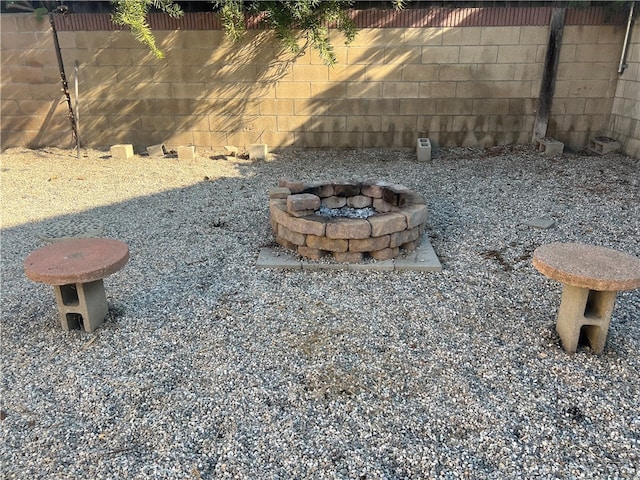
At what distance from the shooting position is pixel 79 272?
10.6 feet

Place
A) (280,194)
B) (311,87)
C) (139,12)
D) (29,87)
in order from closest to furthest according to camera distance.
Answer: (280,194), (139,12), (311,87), (29,87)

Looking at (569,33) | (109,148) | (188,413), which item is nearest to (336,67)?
(569,33)

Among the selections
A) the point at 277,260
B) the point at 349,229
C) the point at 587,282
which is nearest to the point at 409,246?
the point at 349,229

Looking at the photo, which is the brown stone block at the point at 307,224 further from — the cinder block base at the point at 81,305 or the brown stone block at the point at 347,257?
the cinder block base at the point at 81,305

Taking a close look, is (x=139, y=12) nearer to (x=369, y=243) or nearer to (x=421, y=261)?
(x=369, y=243)

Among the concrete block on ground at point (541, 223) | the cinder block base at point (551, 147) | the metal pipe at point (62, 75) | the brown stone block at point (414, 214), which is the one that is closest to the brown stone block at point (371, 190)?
the brown stone block at point (414, 214)

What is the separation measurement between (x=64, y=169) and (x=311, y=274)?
19.4 ft

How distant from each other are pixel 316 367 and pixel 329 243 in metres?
1.71

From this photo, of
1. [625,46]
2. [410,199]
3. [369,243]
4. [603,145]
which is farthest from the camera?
[603,145]

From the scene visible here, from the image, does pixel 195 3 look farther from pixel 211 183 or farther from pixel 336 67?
pixel 211 183

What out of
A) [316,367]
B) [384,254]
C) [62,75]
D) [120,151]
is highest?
[62,75]

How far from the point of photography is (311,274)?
4.51 m

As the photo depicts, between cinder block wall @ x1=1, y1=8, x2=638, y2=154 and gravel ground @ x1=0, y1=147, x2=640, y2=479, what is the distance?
344cm

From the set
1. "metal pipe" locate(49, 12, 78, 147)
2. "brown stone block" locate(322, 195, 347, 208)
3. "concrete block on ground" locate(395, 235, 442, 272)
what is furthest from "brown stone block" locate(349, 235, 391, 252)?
"metal pipe" locate(49, 12, 78, 147)
